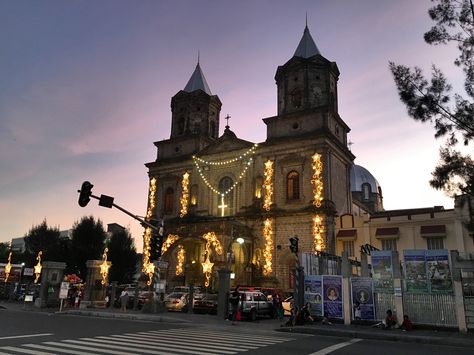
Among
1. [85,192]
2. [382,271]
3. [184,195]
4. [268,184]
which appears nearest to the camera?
[85,192]

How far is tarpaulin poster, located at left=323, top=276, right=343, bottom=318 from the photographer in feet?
67.0

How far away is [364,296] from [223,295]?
724 centimetres

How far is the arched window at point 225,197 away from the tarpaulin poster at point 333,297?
18.7 metres

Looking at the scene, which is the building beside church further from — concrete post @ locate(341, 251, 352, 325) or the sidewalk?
concrete post @ locate(341, 251, 352, 325)

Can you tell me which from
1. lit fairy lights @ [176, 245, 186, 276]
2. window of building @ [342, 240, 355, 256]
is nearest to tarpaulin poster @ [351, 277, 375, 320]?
window of building @ [342, 240, 355, 256]

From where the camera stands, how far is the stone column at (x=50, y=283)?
29328mm

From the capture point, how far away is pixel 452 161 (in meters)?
15.5

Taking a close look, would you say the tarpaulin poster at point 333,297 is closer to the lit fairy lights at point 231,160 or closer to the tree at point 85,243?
the lit fairy lights at point 231,160

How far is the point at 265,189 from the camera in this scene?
120ft

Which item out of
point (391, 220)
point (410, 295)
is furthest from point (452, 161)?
point (391, 220)

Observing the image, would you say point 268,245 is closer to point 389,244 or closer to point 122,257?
point 389,244

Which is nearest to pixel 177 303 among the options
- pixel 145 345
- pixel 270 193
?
pixel 270 193

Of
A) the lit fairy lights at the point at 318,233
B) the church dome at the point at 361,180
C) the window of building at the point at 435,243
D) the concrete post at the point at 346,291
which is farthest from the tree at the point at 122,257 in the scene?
the concrete post at the point at 346,291

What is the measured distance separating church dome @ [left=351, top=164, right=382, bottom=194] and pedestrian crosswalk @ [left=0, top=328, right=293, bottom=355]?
49910 millimetres
